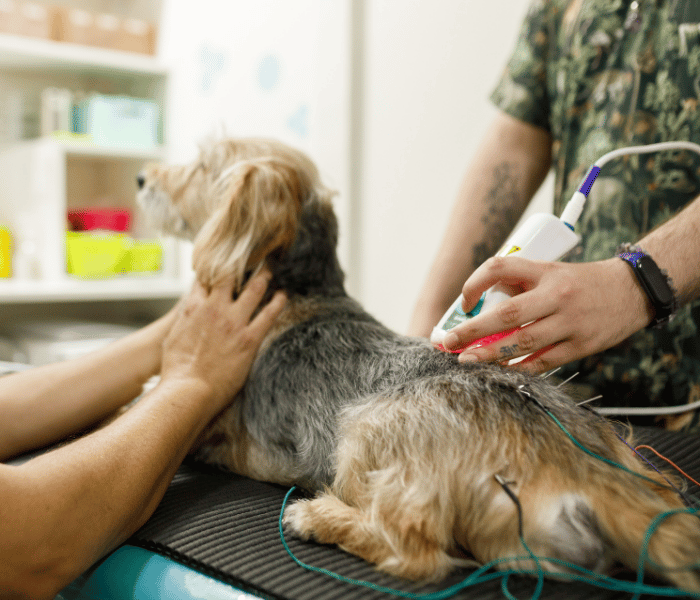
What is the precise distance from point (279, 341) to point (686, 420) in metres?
0.89

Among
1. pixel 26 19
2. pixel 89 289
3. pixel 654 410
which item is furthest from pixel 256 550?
pixel 26 19

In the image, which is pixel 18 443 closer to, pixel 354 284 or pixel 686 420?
pixel 686 420

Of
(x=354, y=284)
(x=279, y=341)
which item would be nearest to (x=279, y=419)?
(x=279, y=341)

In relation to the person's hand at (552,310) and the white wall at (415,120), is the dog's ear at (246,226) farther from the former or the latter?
the white wall at (415,120)

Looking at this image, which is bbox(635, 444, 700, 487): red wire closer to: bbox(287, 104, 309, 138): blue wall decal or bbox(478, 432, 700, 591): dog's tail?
bbox(478, 432, 700, 591): dog's tail

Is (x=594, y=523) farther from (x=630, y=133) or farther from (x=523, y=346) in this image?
(x=630, y=133)

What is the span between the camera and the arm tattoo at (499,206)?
5.23 ft

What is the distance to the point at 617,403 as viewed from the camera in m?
1.38

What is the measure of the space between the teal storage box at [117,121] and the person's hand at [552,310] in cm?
→ 286

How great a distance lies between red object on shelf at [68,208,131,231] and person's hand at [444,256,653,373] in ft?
9.15

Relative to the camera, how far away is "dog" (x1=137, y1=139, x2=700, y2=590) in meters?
0.71

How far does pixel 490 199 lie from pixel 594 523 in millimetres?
1046

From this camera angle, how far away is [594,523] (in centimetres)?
71

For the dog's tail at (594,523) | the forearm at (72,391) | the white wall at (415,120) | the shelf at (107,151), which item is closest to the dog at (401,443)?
the dog's tail at (594,523)
